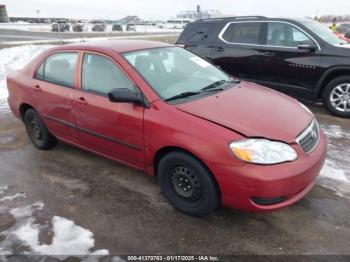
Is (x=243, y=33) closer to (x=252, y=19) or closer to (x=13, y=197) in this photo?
(x=252, y=19)

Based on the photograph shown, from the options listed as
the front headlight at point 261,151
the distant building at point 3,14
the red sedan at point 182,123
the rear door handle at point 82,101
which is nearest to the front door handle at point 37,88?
the red sedan at point 182,123

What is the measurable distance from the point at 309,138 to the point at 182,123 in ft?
3.95

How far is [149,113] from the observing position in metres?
3.24

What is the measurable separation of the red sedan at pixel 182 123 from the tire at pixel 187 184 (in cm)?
1

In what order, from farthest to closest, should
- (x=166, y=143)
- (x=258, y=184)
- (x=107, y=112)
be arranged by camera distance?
(x=107, y=112)
(x=166, y=143)
(x=258, y=184)

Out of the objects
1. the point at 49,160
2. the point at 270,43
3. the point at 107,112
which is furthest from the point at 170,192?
the point at 270,43

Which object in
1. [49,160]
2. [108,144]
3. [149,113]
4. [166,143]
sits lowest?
[49,160]

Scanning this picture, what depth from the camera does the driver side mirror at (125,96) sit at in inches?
128

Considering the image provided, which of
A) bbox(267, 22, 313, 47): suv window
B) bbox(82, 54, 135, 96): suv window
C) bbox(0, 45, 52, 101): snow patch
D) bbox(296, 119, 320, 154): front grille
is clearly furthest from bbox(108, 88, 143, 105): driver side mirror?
bbox(0, 45, 52, 101): snow patch

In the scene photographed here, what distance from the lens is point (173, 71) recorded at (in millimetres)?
3811

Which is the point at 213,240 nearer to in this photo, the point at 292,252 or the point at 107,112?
the point at 292,252

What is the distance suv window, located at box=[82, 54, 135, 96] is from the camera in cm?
358

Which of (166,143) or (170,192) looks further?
(170,192)

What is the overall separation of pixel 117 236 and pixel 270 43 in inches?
205
